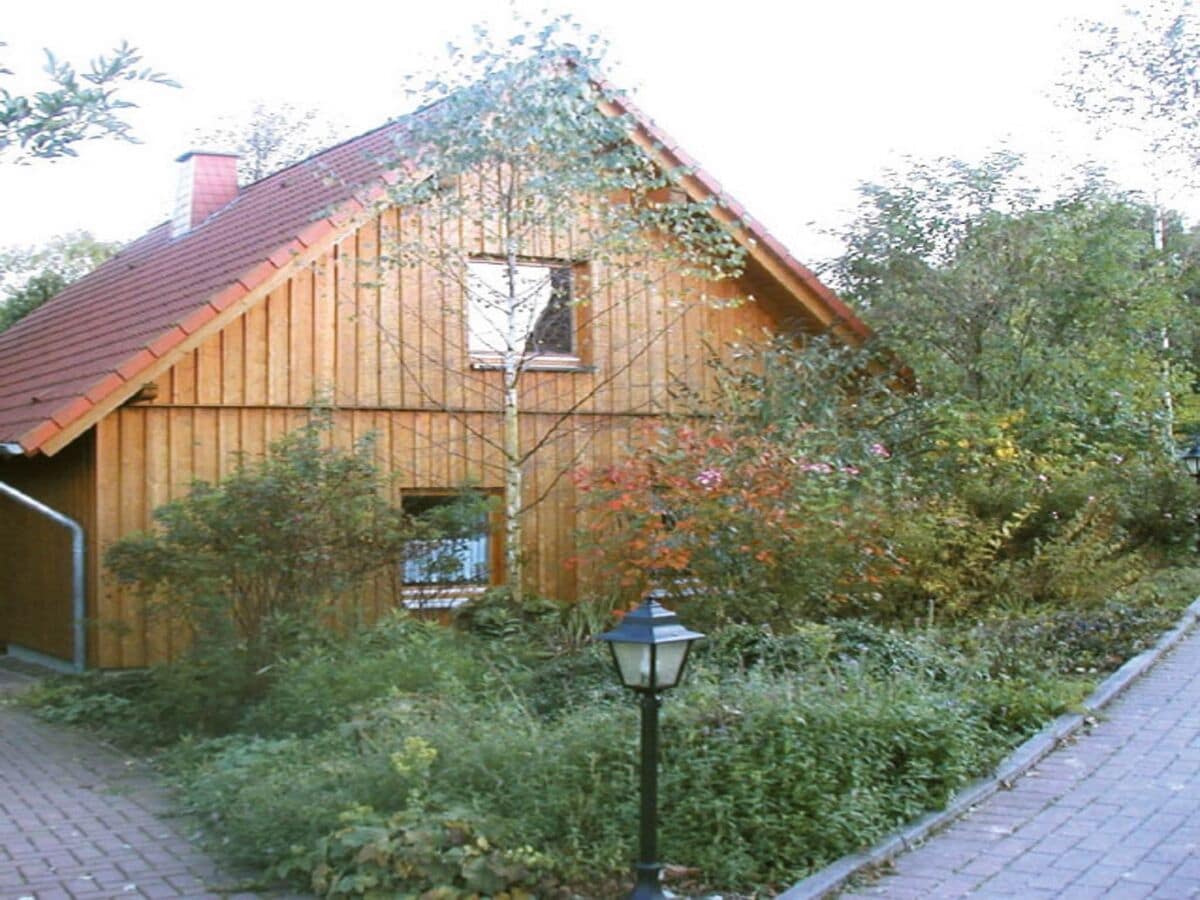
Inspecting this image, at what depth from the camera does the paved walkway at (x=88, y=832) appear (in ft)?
20.9

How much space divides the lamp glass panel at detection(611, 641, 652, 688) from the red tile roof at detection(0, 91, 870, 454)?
7.33 meters

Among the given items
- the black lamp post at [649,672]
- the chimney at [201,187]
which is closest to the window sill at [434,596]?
the black lamp post at [649,672]

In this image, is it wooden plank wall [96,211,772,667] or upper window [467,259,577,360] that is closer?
wooden plank wall [96,211,772,667]

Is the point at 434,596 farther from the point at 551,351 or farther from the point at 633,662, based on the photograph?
the point at 633,662

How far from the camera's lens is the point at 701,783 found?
21.9 feet

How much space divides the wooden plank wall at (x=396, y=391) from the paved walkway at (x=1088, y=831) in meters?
6.24

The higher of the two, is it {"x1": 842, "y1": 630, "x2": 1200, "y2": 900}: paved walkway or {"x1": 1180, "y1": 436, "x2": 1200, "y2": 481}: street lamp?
{"x1": 1180, "y1": 436, "x2": 1200, "y2": 481}: street lamp

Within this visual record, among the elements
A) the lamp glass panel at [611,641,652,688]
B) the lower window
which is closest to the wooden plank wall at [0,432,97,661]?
the lower window

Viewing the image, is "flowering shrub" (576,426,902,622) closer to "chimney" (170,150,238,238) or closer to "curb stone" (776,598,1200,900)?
"curb stone" (776,598,1200,900)

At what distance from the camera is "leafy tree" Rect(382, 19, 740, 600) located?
503 inches

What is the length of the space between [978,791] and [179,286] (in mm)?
10293

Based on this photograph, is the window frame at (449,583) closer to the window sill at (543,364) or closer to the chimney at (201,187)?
the window sill at (543,364)

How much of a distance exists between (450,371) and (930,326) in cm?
636

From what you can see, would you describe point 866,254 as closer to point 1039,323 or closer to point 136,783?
point 1039,323
